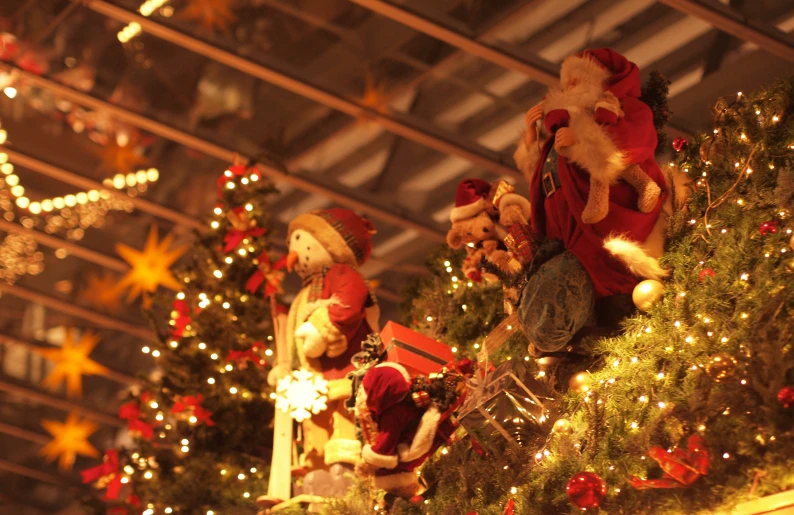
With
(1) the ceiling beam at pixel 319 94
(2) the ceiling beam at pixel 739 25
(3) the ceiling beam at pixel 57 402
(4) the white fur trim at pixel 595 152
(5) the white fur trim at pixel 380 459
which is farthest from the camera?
(3) the ceiling beam at pixel 57 402

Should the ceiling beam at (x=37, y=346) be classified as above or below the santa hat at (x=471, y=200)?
above

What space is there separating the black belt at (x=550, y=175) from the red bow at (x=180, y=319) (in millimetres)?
2573

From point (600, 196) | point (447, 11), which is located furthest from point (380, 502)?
point (447, 11)

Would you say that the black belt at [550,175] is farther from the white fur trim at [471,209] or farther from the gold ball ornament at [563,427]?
the gold ball ornament at [563,427]

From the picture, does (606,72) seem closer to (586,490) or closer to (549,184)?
(549,184)

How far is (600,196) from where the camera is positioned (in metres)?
3.87

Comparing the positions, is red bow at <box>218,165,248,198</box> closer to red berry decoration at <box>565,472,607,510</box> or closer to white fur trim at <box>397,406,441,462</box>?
white fur trim at <box>397,406,441,462</box>

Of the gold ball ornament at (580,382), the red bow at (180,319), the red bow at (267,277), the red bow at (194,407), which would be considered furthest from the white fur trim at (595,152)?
the red bow at (180,319)

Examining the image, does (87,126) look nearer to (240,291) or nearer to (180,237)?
(180,237)

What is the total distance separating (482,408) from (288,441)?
1419 mm

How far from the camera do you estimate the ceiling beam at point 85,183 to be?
9.31 meters

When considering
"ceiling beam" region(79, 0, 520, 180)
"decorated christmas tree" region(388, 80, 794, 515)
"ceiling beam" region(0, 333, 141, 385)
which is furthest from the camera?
"ceiling beam" region(0, 333, 141, 385)

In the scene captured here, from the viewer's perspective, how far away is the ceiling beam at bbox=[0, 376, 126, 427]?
1180 centimetres

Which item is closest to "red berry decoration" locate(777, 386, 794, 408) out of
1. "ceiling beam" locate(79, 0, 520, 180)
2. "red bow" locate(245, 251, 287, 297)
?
"red bow" locate(245, 251, 287, 297)
